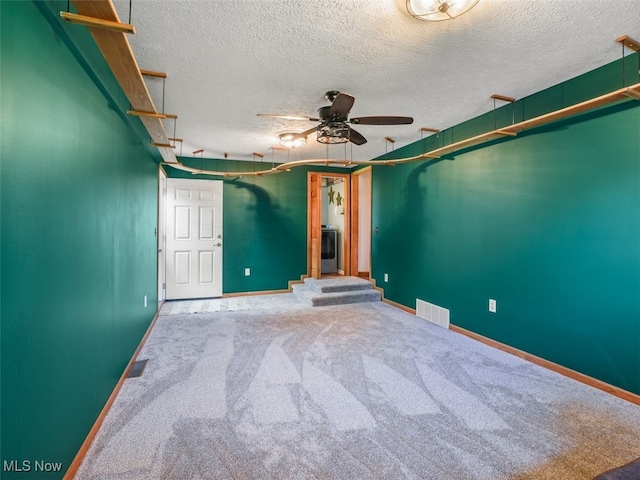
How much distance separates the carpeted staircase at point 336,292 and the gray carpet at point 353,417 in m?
1.71

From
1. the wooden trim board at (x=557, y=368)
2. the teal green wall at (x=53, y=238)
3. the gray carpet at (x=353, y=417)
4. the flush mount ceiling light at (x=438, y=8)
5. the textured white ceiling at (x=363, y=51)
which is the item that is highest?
the textured white ceiling at (x=363, y=51)

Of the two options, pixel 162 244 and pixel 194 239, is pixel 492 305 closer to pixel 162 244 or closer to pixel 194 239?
pixel 194 239

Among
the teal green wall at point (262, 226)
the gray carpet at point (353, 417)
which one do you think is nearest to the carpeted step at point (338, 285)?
the teal green wall at point (262, 226)

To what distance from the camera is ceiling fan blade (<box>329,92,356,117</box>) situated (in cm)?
229

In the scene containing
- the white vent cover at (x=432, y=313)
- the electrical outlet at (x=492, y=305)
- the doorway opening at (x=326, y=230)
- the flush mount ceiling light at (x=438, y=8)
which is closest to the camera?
the flush mount ceiling light at (x=438, y=8)

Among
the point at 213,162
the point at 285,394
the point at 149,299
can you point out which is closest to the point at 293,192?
the point at 213,162

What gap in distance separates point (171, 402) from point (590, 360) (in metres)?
3.19

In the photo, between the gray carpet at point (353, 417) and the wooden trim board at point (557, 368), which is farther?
the wooden trim board at point (557, 368)

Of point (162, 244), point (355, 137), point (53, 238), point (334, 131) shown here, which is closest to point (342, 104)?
point (334, 131)

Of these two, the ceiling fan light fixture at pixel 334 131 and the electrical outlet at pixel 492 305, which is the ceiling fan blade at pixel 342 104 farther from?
the electrical outlet at pixel 492 305

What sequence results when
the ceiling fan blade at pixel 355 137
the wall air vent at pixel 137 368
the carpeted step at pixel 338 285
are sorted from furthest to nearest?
the carpeted step at pixel 338 285
the ceiling fan blade at pixel 355 137
the wall air vent at pixel 137 368

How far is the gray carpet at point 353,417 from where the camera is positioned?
1.61 m

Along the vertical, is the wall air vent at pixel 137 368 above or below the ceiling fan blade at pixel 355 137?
below

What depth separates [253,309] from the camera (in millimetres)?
4730
